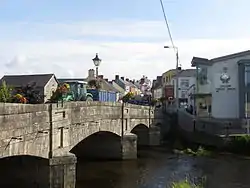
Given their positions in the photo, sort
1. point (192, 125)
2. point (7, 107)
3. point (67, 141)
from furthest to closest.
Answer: point (192, 125) → point (67, 141) → point (7, 107)

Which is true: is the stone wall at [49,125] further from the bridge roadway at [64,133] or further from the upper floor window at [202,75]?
the upper floor window at [202,75]

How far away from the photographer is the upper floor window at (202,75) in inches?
2149

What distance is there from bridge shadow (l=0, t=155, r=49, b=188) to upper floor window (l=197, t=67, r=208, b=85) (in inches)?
1413

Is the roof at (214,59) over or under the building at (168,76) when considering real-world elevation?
under

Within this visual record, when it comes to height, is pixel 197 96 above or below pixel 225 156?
above

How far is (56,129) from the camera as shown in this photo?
22109 millimetres

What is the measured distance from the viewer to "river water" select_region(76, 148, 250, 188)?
26750mm

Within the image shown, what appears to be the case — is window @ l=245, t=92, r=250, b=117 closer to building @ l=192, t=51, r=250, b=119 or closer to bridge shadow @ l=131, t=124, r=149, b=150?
building @ l=192, t=51, r=250, b=119

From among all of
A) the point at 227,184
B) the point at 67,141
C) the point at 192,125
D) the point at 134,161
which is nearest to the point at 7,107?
the point at 67,141

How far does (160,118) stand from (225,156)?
17047 millimetres

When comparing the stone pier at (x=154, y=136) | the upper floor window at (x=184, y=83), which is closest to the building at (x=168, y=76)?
the upper floor window at (x=184, y=83)

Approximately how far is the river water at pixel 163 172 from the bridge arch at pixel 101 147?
59.5 inches

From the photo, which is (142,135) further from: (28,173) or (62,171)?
(28,173)

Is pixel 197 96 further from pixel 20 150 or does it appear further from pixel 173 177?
pixel 20 150
